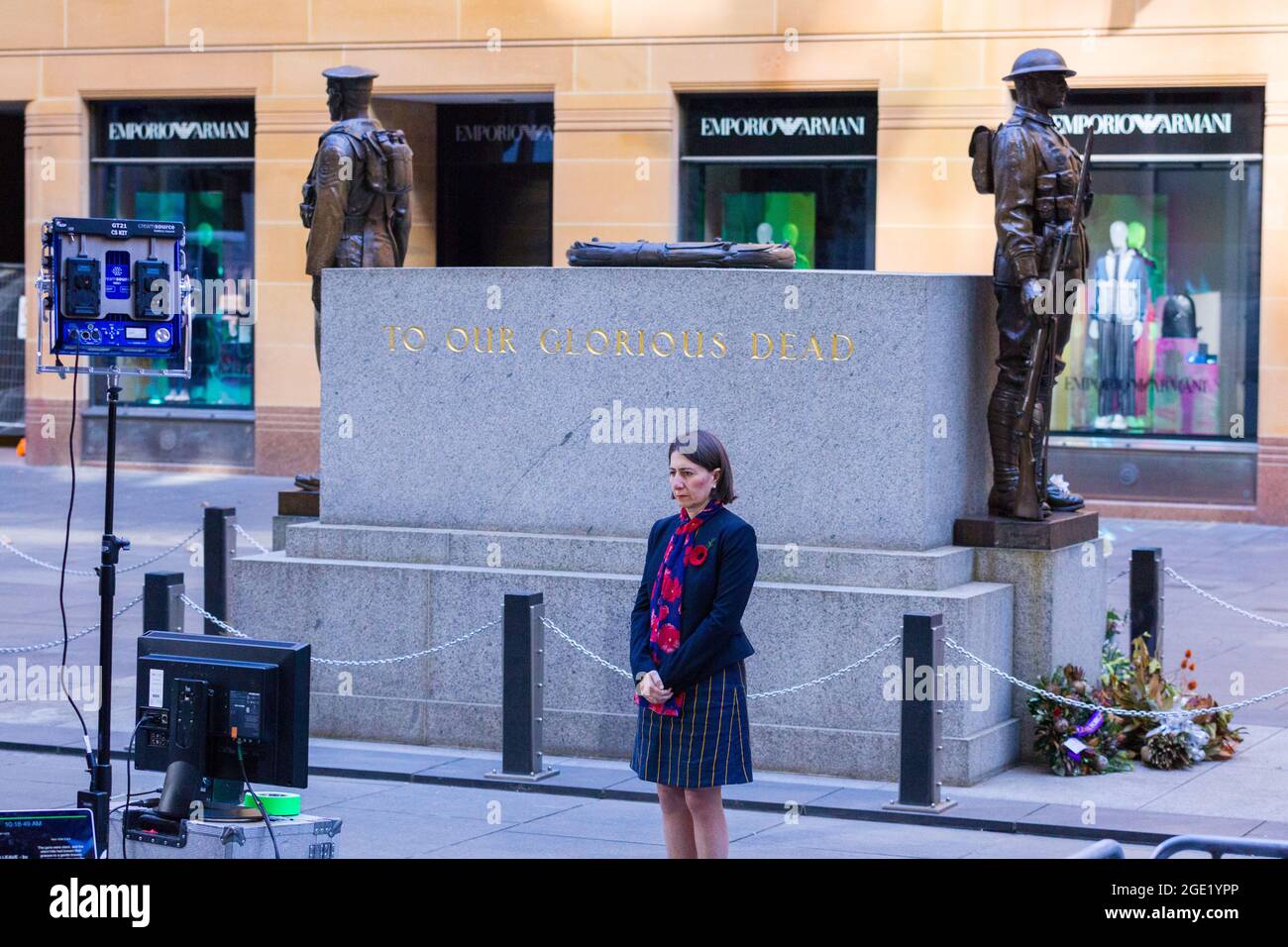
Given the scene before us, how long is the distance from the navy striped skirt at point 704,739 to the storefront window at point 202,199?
58.0 ft

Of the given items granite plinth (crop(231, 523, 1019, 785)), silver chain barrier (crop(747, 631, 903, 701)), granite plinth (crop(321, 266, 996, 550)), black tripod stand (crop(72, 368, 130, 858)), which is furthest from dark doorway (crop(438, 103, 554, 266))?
black tripod stand (crop(72, 368, 130, 858))

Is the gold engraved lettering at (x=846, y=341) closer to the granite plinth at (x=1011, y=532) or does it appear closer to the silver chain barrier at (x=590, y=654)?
the granite plinth at (x=1011, y=532)

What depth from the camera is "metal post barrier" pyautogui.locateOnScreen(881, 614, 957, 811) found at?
9117mm

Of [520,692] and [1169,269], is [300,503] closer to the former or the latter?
[520,692]

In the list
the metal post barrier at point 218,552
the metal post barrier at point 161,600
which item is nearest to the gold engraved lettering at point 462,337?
the metal post barrier at point 161,600

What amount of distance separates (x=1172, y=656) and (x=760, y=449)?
4108 mm

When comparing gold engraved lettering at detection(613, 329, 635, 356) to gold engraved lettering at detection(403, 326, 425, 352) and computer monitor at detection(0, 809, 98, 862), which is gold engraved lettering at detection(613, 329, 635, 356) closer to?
gold engraved lettering at detection(403, 326, 425, 352)

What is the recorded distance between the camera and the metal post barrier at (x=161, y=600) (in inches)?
427

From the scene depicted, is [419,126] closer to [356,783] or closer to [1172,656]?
[1172,656]

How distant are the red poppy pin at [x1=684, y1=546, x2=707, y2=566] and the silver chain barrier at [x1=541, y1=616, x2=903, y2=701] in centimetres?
249

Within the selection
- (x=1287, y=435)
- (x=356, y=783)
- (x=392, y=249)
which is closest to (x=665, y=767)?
(x=356, y=783)

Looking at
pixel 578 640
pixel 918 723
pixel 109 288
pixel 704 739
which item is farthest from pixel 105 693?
pixel 918 723

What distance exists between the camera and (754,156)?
72.8 feet

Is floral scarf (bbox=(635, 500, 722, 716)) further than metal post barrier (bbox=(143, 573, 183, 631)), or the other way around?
metal post barrier (bbox=(143, 573, 183, 631))
